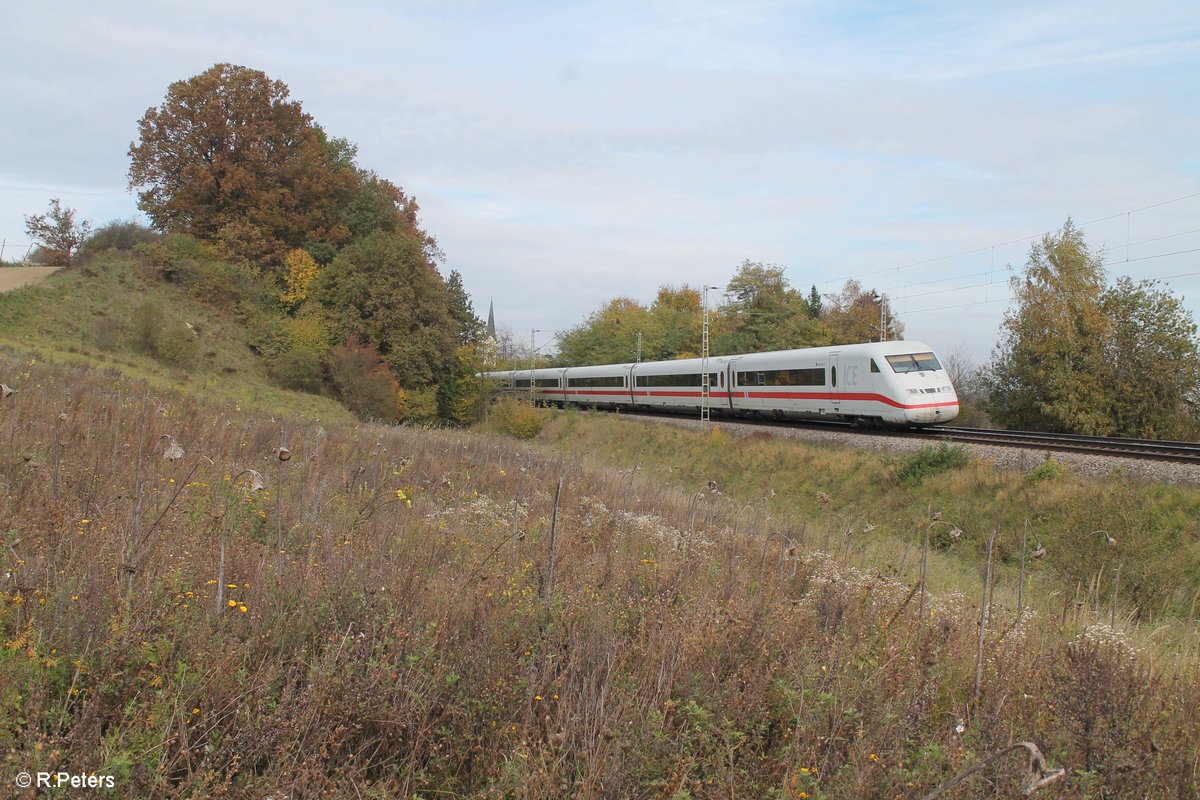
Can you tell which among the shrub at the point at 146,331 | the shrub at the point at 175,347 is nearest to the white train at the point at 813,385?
the shrub at the point at 175,347

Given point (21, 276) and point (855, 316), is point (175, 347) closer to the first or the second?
point (21, 276)

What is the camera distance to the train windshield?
74.6ft

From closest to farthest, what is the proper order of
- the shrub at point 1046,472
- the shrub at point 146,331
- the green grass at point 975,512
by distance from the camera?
1. the green grass at point 975,512
2. the shrub at point 1046,472
3. the shrub at point 146,331

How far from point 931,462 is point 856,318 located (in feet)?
176

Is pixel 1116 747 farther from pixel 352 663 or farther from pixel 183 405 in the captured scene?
pixel 183 405

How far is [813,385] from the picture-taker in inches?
1024

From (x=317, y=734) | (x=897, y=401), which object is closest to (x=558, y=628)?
(x=317, y=734)

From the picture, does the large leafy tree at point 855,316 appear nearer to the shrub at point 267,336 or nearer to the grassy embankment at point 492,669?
the shrub at point 267,336

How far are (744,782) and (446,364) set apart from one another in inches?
1728

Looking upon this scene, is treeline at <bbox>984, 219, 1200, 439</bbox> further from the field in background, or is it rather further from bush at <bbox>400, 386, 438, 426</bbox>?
the field in background

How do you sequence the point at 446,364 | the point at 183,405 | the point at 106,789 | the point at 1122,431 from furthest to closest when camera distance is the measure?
1. the point at 446,364
2. the point at 1122,431
3. the point at 183,405
4. the point at 106,789

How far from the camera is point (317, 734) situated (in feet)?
9.26

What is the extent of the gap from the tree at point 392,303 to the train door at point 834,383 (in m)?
25.2

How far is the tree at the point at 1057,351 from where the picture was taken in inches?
1431
